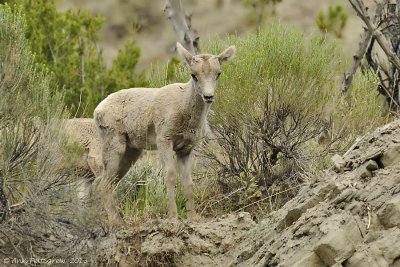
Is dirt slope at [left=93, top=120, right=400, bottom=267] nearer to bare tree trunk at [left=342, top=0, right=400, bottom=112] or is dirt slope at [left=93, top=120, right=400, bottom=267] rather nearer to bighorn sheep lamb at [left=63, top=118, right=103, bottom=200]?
bighorn sheep lamb at [left=63, top=118, right=103, bottom=200]

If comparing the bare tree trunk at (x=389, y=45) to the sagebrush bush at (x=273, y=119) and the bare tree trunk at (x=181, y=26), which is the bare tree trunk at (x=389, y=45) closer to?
the sagebrush bush at (x=273, y=119)

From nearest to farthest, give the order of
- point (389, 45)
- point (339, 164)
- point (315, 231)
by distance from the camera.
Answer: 1. point (315, 231)
2. point (339, 164)
3. point (389, 45)

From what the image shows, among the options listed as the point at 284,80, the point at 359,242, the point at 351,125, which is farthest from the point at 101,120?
the point at 359,242

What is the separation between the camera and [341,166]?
10898 mm

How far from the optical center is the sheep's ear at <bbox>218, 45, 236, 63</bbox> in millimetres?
13008

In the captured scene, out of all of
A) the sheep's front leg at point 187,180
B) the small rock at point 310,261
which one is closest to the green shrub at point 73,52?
the sheep's front leg at point 187,180

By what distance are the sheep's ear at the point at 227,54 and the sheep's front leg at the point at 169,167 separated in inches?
45.9

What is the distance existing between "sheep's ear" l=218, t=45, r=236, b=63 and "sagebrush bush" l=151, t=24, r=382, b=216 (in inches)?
39.0

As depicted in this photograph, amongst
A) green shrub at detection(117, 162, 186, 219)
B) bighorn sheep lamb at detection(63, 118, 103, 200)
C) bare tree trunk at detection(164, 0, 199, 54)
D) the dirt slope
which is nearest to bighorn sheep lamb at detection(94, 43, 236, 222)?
green shrub at detection(117, 162, 186, 219)

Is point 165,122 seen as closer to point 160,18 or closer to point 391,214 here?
point 391,214

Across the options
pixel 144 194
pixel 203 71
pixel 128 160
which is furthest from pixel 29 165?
pixel 144 194

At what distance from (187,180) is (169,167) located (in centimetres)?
30

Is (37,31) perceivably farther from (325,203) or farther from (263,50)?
(325,203)

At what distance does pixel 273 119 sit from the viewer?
1397 cm
